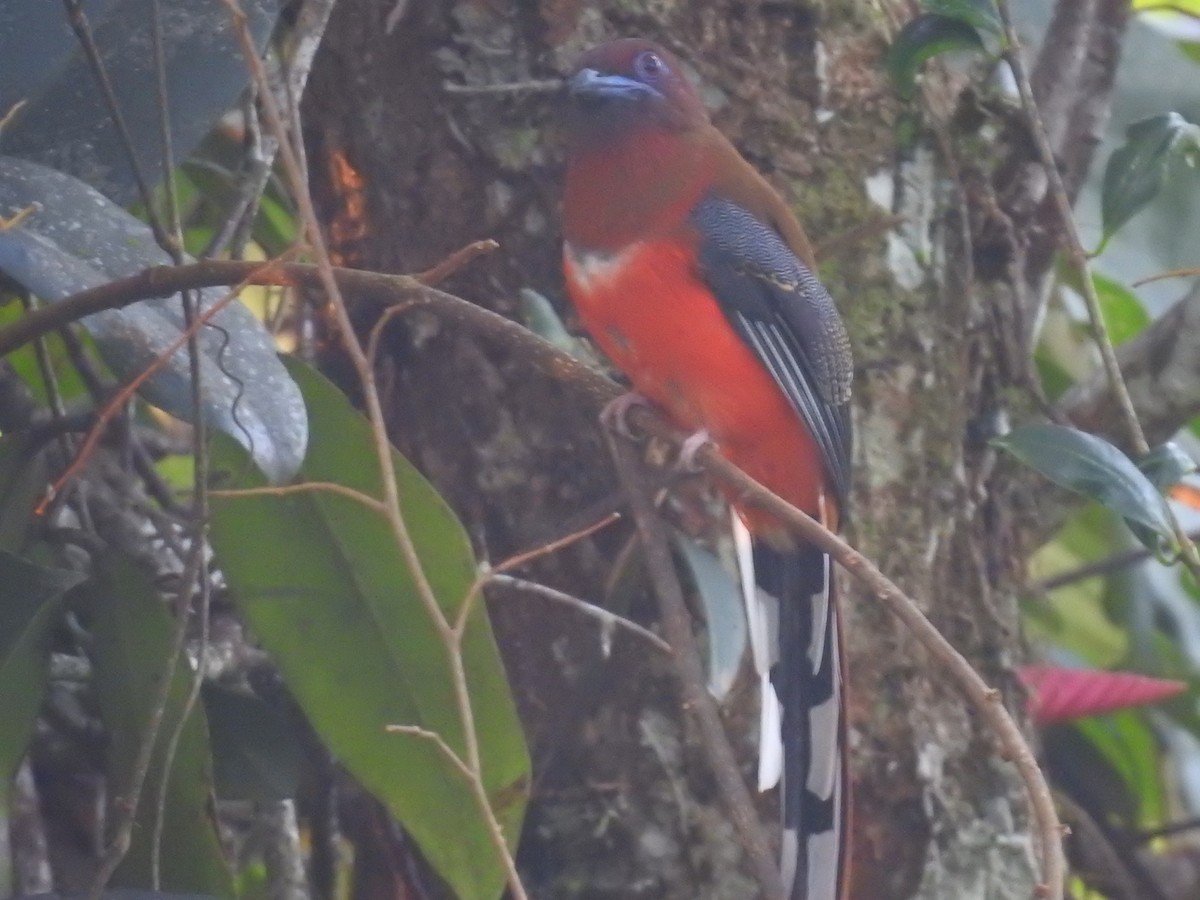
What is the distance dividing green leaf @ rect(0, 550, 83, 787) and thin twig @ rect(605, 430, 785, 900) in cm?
65

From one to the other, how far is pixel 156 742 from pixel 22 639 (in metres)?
0.19

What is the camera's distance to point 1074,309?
3.40m

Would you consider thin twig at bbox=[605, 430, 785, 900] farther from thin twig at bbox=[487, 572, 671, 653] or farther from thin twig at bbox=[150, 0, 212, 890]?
thin twig at bbox=[150, 0, 212, 890]

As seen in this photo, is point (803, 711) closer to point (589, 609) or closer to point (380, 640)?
point (589, 609)

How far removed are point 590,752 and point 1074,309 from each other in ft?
5.65

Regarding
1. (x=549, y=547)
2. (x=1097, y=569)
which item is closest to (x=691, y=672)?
(x=549, y=547)

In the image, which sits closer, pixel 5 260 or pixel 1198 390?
pixel 5 260

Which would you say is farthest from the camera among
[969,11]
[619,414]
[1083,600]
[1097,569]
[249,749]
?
[1083,600]

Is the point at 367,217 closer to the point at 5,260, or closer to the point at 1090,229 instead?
the point at 5,260

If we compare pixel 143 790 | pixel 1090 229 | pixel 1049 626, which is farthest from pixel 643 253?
pixel 1049 626

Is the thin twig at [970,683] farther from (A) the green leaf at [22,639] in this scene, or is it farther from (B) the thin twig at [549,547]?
(A) the green leaf at [22,639]

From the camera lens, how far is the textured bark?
7.02ft

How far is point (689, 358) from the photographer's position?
2.32 meters

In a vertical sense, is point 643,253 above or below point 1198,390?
above
